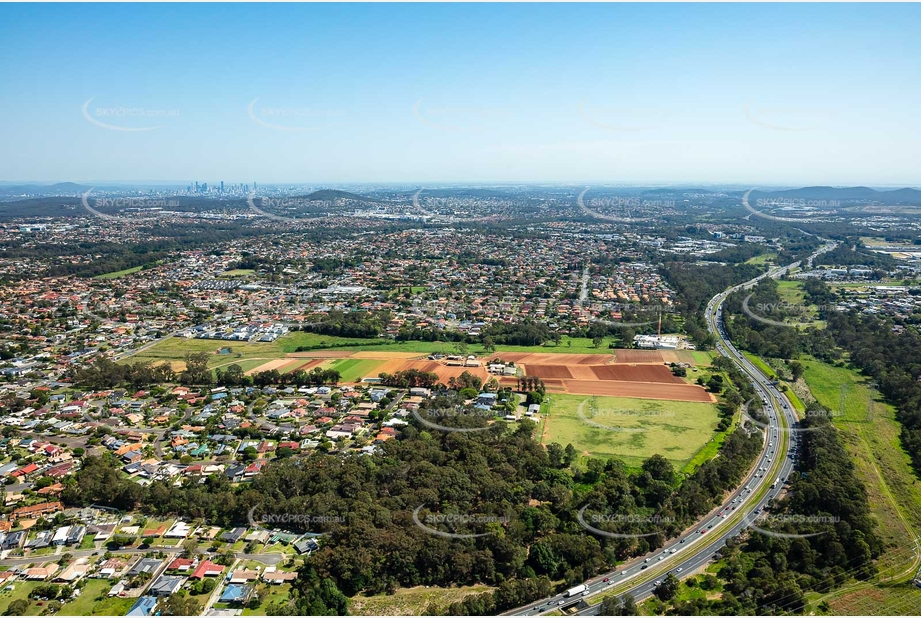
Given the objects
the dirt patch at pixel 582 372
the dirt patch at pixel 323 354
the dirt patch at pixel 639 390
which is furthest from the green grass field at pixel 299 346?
the dirt patch at pixel 639 390

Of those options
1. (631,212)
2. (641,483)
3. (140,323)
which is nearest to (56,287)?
(140,323)

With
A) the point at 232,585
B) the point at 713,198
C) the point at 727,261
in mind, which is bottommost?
the point at 232,585

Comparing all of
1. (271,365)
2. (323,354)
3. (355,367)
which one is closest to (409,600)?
(355,367)

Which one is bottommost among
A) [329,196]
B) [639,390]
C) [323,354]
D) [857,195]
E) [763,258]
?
[639,390]

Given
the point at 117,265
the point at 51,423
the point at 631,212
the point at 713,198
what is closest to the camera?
the point at 51,423

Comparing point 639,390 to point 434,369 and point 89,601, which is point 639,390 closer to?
point 434,369

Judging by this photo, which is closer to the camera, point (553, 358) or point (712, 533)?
point (712, 533)

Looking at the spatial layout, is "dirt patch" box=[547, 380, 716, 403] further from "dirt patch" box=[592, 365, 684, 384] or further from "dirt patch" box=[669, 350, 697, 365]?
"dirt patch" box=[669, 350, 697, 365]

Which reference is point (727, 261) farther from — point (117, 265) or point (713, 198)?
point (713, 198)
